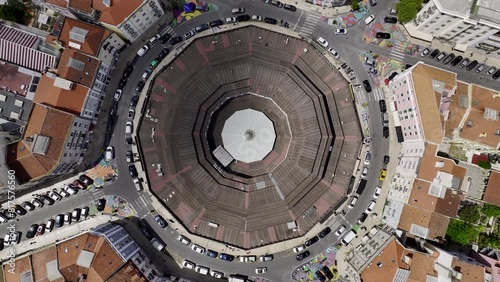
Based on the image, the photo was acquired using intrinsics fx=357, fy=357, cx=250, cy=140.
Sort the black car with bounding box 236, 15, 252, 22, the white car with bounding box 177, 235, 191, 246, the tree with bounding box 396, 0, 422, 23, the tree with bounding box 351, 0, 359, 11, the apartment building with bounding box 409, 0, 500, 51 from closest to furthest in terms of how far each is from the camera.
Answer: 1. the apartment building with bounding box 409, 0, 500, 51
2. the tree with bounding box 396, 0, 422, 23
3. the white car with bounding box 177, 235, 191, 246
4. the tree with bounding box 351, 0, 359, 11
5. the black car with bounding box 236, 15, 252, 22

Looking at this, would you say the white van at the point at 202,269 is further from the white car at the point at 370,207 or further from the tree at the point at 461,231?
the tree at the point at 461,231

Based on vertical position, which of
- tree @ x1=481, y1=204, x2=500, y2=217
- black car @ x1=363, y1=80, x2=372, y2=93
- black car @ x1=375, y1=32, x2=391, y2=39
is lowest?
tree @ x1=481, y1=204, x2=500, y2=217

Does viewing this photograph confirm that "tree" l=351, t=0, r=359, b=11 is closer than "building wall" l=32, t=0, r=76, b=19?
No

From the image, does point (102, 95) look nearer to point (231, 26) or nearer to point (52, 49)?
point (52, 49)

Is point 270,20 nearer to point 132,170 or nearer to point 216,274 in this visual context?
point 132,170

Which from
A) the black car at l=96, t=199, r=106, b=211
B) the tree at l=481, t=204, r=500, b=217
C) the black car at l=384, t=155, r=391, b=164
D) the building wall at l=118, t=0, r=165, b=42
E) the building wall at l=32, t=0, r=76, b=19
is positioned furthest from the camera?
the black car at l=384, t=155, r=391, b=164

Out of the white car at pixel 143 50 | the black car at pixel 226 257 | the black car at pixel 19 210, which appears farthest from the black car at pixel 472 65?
the black car at pixel 19 210

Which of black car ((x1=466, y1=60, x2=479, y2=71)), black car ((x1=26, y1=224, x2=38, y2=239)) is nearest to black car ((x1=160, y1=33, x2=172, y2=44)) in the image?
black car ((x1=26, y1=224, x2=38, y2=239))

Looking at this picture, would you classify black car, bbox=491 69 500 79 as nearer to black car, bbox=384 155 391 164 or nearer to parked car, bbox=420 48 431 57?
parked car, bbox=420 48 431 57
